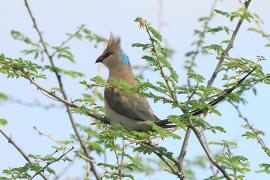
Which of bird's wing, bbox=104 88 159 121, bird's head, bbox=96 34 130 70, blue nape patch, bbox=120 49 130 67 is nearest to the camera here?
bird's wing, bbox=104 88 159 121

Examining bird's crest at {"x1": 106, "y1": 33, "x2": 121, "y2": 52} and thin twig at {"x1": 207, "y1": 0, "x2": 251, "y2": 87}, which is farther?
bird's crest at {"x1": 106, "y1": 33, "x2": 121, "y2": 52}

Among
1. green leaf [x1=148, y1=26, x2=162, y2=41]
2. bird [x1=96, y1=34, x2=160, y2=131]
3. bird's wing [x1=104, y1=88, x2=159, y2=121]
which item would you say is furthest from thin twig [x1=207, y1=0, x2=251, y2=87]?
bird's wing [x1=104, y1=88, x2=159, y2=121]

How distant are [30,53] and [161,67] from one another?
4027 mm

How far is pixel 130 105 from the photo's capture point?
910 centimetres

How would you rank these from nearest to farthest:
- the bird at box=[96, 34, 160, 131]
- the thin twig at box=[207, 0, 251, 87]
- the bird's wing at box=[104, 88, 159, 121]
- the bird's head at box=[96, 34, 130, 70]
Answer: the thin twig at box=[207, 0, 251, 87]
the bird at box=[96, 34, 160, 131]
the bird's wing at box=[104, 88, 159, 121]
the bird's head at box=[96, 34, 130, 70]

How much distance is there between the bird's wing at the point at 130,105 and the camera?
889 centimetres

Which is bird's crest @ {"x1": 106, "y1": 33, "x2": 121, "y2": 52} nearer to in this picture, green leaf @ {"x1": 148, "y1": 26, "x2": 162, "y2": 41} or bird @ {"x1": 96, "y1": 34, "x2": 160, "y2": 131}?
bird @ {"x1": 96, "y1": 34, "x2": 160, "y2": 131}

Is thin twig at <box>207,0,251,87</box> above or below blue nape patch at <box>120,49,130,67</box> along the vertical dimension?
below

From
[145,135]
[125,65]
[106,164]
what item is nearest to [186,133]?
[145,135]

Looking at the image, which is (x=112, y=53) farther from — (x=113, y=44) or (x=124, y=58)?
(x=124, y=58)

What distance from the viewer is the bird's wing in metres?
8.89

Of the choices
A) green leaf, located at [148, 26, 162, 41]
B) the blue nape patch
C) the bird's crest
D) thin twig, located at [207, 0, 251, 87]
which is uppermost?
the bird's crest

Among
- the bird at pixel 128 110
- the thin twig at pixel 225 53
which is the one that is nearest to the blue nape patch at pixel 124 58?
the bird at pixel 128 110

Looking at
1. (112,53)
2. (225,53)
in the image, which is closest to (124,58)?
(112,53)
